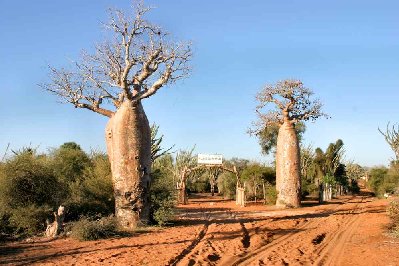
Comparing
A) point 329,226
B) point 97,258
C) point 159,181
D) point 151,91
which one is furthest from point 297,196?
point 97,258

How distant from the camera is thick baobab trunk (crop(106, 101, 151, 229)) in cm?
1001

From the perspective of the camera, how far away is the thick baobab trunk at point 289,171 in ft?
57.4

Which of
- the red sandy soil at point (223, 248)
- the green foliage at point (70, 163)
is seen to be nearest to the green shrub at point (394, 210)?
the red sandy soil at point (223, 248)

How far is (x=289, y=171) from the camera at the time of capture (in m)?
17.5

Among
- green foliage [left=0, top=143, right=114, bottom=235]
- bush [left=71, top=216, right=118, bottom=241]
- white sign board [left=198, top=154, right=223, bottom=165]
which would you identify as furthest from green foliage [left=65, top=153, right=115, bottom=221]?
white sign board [left=198, top=154, right=223, bottom=165]

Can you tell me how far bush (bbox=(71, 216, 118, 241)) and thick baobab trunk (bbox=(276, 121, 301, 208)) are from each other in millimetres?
9809

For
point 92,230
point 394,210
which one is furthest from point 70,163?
point 394,210

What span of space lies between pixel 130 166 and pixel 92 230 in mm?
1873

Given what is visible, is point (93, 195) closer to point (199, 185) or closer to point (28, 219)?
point (28, 219)

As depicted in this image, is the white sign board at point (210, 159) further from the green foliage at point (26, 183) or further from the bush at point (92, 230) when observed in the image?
the bush at point (92, 230)

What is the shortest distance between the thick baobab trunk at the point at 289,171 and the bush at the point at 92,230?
9809 mm

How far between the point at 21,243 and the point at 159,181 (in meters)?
3.87

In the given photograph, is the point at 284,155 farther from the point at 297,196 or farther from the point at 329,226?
the point at 329,226

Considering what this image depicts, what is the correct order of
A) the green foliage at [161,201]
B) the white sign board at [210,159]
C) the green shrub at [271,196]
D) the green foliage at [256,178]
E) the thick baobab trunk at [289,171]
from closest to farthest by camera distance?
1. the green foliage at [161,201]
2. the thick baobab trunk at [289,171]
3. the green shrub at [271,196]
4. the white sign board at [210,159]
5. the green foliage at [256,178]
